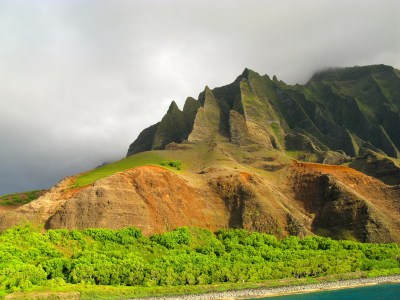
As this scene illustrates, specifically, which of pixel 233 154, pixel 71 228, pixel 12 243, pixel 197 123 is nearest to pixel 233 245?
pixel 71 228

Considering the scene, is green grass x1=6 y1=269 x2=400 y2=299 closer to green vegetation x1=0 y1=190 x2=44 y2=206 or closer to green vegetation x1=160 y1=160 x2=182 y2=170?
green vegetation x1=0 y1=190 x2=44 y2=206

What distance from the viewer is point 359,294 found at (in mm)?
83875

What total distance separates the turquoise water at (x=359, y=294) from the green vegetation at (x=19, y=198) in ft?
255

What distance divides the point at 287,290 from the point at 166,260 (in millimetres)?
25898

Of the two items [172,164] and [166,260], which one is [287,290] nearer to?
[166,260]

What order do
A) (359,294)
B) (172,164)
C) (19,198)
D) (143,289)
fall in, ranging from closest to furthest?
1. (143,289)
2. (359,294)
3. (19,198)
4. (172,164)

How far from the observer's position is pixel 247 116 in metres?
197

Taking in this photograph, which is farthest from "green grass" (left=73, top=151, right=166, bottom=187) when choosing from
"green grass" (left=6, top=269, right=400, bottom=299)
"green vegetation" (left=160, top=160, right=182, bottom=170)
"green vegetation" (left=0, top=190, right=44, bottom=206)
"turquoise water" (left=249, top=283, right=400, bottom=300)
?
"turquoise water" (left=249, top=283, right=400, bottom=300)

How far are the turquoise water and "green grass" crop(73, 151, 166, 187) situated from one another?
6513 cm

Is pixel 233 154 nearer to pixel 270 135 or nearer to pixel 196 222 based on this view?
pixel 270 135

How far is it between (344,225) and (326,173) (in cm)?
2437

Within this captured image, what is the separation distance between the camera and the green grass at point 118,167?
420 ft

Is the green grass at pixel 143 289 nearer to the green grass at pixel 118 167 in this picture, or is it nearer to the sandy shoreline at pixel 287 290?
the sandy shoreline at pixel 287 290

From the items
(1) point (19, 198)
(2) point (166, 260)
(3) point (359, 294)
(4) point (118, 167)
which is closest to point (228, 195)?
(4) point (118, 167)
